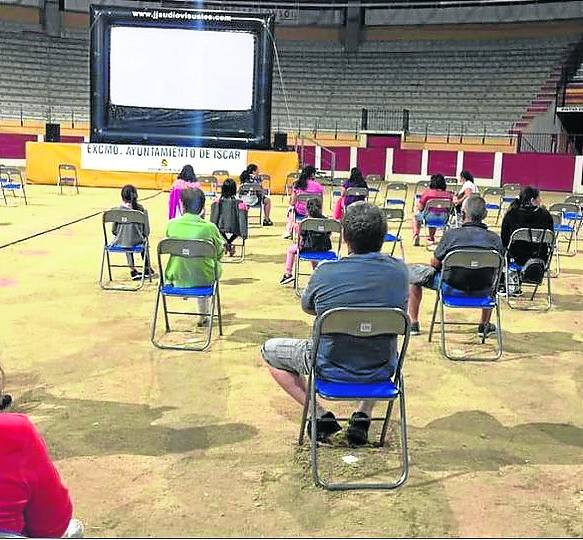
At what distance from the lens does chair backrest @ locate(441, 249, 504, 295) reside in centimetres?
532

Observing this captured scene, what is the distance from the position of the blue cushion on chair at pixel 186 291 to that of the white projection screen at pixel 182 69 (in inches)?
312

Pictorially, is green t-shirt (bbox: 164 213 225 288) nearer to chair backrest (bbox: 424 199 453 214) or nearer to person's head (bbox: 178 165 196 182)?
person's head (bbox: 178 165 196 182)

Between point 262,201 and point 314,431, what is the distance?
9.45 m

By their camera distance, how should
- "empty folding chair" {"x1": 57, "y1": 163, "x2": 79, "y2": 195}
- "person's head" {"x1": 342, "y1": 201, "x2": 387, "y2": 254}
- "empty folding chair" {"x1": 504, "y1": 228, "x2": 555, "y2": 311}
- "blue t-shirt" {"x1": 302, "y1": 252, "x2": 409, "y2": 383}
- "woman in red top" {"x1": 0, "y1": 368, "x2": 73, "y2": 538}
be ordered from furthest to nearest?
"empty folding chair" {"x1": 57, "y1": 163, "x2": 79, "y2": 195}
"empty folding chair" {"x1": 504, "y1": 228, "x2": 555, "y2": 311}
"person's head" {"x1": 342, "y1": 201, "x2": 387, "y2": 254}
"blue t-shirt" {"x1": 302, "y1": 252, "x2": 409, "y2": 383}
"woman in red top" {"x1": 0, "y1": 368, "x2": 73, "y2": 538}

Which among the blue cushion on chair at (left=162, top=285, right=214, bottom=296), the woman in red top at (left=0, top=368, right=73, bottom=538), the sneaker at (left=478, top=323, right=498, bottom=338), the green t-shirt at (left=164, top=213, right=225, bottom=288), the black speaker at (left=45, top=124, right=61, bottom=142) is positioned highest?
the black speaker at (left=45, top=124, right=61, bottom=142)

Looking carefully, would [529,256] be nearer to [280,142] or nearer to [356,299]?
[356,299]

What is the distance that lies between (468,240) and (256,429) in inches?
96.8

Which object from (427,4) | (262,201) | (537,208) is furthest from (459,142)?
(537,208)

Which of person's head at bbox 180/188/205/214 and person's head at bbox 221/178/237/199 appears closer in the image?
person's head at bbox 180/188/205/214

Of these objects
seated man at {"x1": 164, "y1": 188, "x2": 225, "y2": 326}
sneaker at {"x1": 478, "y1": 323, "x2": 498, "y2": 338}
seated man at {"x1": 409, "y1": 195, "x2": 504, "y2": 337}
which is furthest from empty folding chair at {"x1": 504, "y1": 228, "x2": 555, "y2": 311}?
seated man at {"x1": 164, "y1": 188, "x2": 225, "y2": 326}

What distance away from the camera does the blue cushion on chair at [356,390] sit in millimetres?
3371

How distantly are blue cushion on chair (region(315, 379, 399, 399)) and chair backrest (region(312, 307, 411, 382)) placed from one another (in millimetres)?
191

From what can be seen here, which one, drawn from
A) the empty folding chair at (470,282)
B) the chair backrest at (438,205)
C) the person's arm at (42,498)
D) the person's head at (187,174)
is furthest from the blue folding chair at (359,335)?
the chair backrest at (438,205)

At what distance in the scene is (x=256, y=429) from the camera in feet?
13.2
